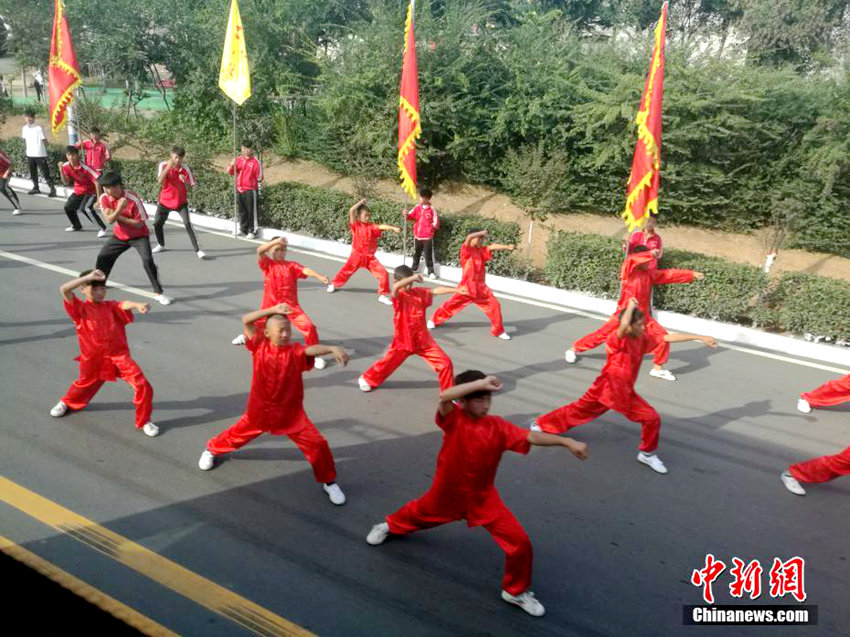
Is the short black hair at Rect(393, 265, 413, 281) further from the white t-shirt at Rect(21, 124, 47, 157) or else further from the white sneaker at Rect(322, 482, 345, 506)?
the white t-shirt at Rect(21, 124, 47, 157)

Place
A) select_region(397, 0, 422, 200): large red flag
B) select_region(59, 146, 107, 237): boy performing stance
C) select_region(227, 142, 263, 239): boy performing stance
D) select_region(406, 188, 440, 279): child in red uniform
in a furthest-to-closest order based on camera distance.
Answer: select_region(227, 142, 263, 239): boy performing stance → select_region(59, 146, 107, 237): boy performing stance → select_region(406, 188, 440, 279): child in red uniform → select_region(397, 0, 422, 200): large red flag

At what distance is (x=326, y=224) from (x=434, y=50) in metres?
6.41

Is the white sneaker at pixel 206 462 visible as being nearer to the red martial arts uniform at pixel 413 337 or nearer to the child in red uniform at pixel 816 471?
the red martial arts uniform at pixel 413 337

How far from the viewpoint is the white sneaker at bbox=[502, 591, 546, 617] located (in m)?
4.32

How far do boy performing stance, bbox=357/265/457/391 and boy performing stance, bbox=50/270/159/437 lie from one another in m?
2.37

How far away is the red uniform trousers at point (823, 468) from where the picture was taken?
5660mm

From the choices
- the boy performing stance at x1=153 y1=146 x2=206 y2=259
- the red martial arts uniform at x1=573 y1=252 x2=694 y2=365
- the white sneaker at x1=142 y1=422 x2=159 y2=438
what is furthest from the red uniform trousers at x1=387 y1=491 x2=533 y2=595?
the boy performing stance at x1=153 y1=146 x2=206 y2=259

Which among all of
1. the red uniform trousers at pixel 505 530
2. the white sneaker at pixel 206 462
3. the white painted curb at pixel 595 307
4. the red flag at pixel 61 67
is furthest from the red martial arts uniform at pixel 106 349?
the red flag at pixel 61 67

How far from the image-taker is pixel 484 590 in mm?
4535

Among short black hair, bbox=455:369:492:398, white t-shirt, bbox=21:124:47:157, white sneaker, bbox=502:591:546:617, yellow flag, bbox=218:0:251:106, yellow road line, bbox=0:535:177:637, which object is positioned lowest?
white sneaker, bbox=502:591:546:617

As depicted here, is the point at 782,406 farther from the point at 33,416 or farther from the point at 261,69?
the point at 261,69

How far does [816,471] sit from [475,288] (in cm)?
453

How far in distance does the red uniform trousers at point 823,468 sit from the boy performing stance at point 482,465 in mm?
2971

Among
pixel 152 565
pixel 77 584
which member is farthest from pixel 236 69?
pixel 77 584
